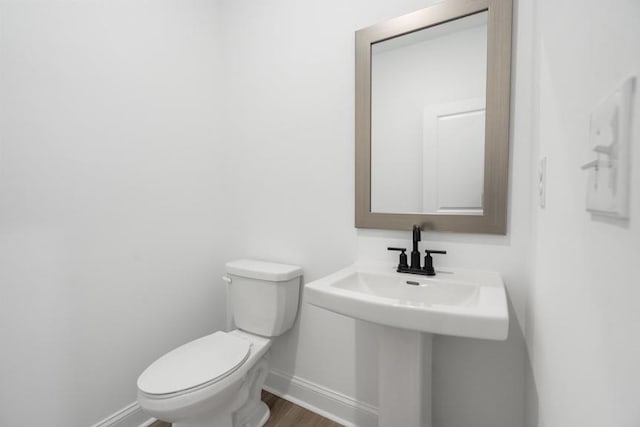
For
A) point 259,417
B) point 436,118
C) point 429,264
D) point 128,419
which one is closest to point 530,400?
point 429,264

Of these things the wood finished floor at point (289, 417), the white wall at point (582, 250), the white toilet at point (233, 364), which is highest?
the white wall at point (582, 250)

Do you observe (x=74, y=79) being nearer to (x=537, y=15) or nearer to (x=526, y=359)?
(x=537, y=15)

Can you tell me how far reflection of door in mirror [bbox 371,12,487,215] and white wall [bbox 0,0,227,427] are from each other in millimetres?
1046

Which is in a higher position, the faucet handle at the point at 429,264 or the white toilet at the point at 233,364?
the faucet handle at the point at 429,264

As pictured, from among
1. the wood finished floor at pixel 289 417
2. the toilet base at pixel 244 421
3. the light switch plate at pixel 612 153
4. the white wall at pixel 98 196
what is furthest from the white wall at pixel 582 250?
the white wall at pixel 98 196

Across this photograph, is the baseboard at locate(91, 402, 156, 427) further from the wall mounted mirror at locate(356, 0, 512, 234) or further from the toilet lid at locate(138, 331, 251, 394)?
the wall mounted mirror at locate(356, 0, 512, 234)

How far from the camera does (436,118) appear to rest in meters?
1.18

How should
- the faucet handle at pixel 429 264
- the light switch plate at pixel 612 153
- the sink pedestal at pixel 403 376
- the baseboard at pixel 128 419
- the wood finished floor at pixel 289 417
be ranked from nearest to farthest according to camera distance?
the light switch plate at pixel 612 153 → the sink pedestal at pixel 403 376 → the faucet handle at pixel 429 264 → the baseboard at pixel 128 419 → the wood finished floor at pixel 289 417

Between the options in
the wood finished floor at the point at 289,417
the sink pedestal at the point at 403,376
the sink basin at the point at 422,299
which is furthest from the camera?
the wood finished floor at the point at 289,417

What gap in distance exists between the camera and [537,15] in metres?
0.88

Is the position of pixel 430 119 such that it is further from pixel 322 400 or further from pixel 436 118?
pixel 322 400

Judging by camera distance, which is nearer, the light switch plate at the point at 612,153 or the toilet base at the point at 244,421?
the light switch plate at the point at 612,153

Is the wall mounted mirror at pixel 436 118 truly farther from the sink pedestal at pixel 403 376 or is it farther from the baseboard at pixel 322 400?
the baseboard at pixel 322 400

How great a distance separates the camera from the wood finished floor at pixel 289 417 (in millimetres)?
1405
